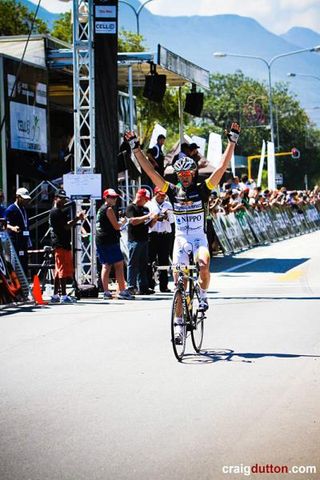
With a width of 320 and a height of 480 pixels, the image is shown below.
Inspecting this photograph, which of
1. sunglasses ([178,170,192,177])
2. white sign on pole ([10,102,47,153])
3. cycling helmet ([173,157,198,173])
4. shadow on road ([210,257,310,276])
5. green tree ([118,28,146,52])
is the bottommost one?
shadow on road ([210,257,310,276])

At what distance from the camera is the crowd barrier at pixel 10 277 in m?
16.0

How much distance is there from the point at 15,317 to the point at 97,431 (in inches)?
307

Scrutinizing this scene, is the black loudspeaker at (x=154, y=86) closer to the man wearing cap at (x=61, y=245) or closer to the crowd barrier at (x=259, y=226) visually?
the crowd barrier at (x=259, y=226)

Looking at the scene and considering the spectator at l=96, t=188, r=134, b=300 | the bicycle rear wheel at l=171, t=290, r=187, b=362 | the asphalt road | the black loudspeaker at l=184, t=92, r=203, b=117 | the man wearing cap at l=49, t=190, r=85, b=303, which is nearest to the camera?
the asphalt road

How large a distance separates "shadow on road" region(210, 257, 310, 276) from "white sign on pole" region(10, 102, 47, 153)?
526 centimetres

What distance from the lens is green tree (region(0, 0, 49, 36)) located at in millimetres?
45438

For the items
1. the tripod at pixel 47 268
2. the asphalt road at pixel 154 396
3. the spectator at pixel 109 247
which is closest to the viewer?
the asphalt road at pixel 154 396

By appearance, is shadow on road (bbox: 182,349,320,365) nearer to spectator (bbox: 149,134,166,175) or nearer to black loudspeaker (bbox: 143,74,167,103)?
spectator (bbox: 149,134,166,175)

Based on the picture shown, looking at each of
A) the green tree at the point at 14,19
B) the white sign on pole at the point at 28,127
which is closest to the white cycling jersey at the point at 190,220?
the white sign on pole at the point at 28,127

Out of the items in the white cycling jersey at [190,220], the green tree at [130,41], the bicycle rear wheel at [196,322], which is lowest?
Result: the bicycle rear wheel at [196,322]

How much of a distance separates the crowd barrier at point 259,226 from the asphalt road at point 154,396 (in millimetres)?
15144

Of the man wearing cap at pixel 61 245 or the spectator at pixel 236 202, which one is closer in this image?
the man wearing cap at pixel 61 245

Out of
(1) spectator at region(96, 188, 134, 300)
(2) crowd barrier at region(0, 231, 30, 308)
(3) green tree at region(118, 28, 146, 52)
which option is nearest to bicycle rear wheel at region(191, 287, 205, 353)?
(2) crowd barrier at region(0, 231, 30, 308)

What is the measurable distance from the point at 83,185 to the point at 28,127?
5771 millimetres
